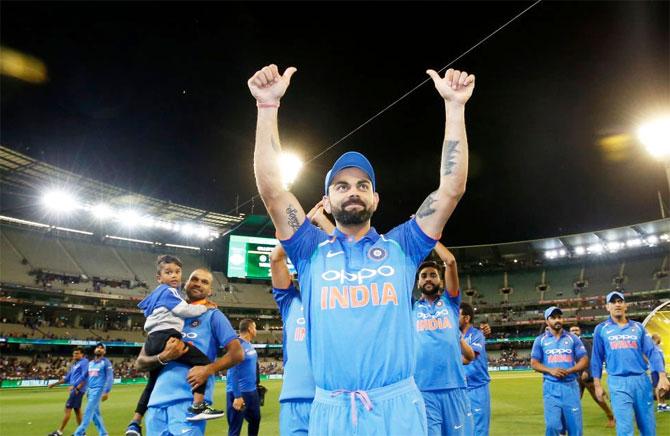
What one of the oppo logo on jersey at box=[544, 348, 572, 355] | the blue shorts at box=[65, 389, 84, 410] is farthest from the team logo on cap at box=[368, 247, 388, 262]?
the blue shorts at box=[65, 389, 84, 410]

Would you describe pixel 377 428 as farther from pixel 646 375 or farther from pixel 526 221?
pixel 526 221

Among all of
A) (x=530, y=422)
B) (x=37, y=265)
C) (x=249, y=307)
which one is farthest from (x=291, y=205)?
(x=249, y=307)

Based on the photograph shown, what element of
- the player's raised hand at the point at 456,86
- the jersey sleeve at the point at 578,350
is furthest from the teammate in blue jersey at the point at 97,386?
the player's raised hand at the point at 456,86

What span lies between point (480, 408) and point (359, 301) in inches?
232

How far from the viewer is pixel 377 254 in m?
2.76

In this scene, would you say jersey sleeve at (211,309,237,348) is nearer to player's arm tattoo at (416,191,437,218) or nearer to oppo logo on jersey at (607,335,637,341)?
player's arm tattoo at (416,191,437,218)

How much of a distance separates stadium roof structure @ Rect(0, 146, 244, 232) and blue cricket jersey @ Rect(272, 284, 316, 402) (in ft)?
114

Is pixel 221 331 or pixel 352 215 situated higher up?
pixel 352 215

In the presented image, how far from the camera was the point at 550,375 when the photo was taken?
316 inches

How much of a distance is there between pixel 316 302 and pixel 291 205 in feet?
1.91

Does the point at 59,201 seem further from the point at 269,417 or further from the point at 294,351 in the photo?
the point at 294,351

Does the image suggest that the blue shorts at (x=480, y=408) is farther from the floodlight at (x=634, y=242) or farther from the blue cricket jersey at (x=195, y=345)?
the floodlight at (x=634, y=242)

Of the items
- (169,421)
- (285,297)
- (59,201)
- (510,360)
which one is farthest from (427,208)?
(510,360)

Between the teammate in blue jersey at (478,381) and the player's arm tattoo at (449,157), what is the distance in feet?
16.2
